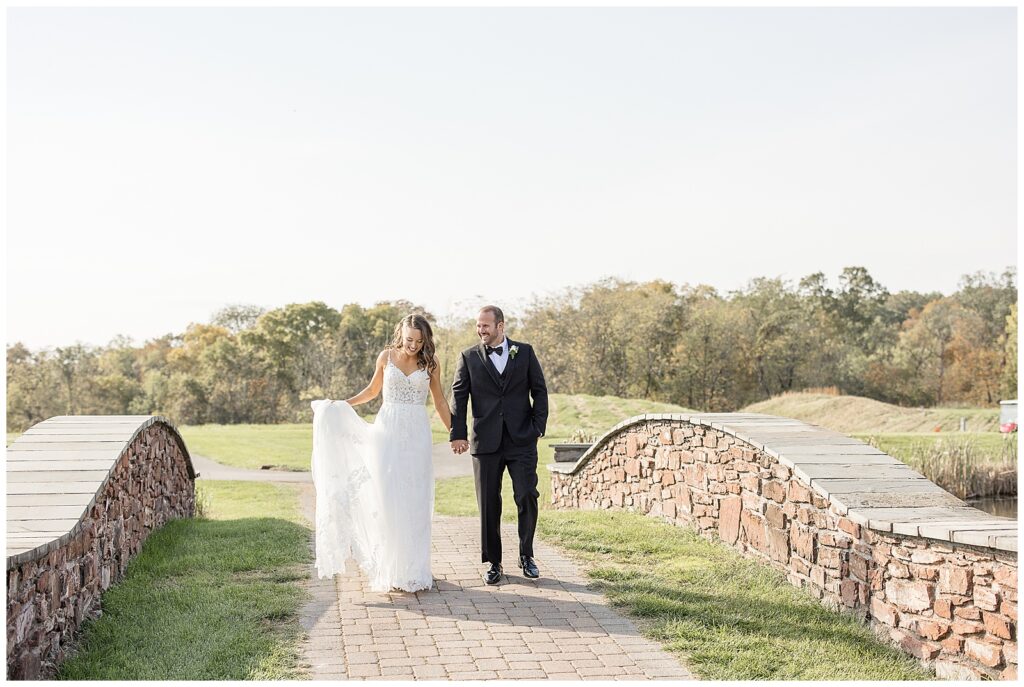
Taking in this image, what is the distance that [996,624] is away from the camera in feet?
15.3

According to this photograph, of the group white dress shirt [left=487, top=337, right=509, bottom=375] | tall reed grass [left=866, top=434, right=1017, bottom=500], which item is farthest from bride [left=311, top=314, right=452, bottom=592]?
tall reed grass [left=866, top=434, right=1017, bottom=500]

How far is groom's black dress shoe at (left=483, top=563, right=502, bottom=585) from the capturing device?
6383 mm

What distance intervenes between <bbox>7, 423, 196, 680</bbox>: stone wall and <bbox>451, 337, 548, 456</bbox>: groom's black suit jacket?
2.35 metres

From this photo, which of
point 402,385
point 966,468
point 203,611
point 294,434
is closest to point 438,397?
point 402,385

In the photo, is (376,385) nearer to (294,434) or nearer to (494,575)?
(494,575)

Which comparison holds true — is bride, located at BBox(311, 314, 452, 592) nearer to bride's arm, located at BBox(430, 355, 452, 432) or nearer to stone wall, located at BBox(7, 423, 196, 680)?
bride's arm, located at BBox(430, 355, 452, 432)

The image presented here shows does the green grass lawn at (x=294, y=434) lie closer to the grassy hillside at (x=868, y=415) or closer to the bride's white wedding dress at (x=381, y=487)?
the grassy hillside at (x=868, y=415)

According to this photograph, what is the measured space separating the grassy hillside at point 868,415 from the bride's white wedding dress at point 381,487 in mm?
20129

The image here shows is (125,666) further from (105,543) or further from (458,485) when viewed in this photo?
(458,485)

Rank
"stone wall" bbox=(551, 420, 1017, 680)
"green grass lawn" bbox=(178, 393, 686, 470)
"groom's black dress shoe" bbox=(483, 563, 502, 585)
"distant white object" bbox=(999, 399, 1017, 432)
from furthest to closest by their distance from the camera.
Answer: "distant white object" bbox=(999, 399, 1017, 432) → "green grass lawn" bbox=(178, 393, 686, 470) → "groom's black dress shoe" bbox=(483, 563, 502, 585) → "stone wall" bbox=(551, 420, 1017, 680)

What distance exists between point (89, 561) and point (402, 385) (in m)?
2.17

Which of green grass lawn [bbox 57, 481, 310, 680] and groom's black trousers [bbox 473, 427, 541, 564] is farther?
groom's black trousers [bbox 473, 427, 541, 564]

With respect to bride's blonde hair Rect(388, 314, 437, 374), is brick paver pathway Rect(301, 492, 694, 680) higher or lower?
lower

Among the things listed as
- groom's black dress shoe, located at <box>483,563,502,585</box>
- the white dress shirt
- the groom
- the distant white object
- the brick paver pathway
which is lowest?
the brick paver pathway
